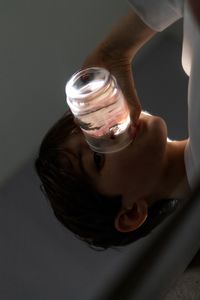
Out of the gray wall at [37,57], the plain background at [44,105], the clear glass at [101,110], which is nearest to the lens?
the clear glass at [101,110]

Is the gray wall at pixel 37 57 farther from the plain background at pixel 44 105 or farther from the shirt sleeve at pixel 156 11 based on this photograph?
the shirt sleeve at pixel 156 11

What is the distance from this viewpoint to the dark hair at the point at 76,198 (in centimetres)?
56

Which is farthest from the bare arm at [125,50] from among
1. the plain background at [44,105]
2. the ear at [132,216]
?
the plain background at [44,105]

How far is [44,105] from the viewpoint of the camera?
1.04 meters

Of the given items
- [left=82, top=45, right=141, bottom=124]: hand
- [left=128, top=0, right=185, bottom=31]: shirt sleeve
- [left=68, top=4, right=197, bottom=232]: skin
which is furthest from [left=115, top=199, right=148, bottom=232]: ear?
[left=128, top=0, right=185, bottom=31]: shirt sleeve

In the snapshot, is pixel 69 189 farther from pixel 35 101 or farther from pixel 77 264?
pixel 35 101

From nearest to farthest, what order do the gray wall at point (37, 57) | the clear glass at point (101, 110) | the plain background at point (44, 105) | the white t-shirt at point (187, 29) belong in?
the white t-shirt at point (187, 29) → the clear glass at point (101, 110) → the plain background at point (44, 105) → the gray wall at point (37, 57)

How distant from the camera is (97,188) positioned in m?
0.57

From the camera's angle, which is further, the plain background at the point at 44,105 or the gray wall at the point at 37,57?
the gray wall at the point at 37,57

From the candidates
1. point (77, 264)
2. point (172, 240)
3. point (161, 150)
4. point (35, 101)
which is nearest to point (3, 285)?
point (77, 264)

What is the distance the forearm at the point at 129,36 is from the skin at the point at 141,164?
97mm

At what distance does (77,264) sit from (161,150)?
405mm

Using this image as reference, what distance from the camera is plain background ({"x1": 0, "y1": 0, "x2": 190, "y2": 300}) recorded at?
0.89 metres

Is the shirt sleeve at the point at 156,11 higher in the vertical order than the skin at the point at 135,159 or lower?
higher
